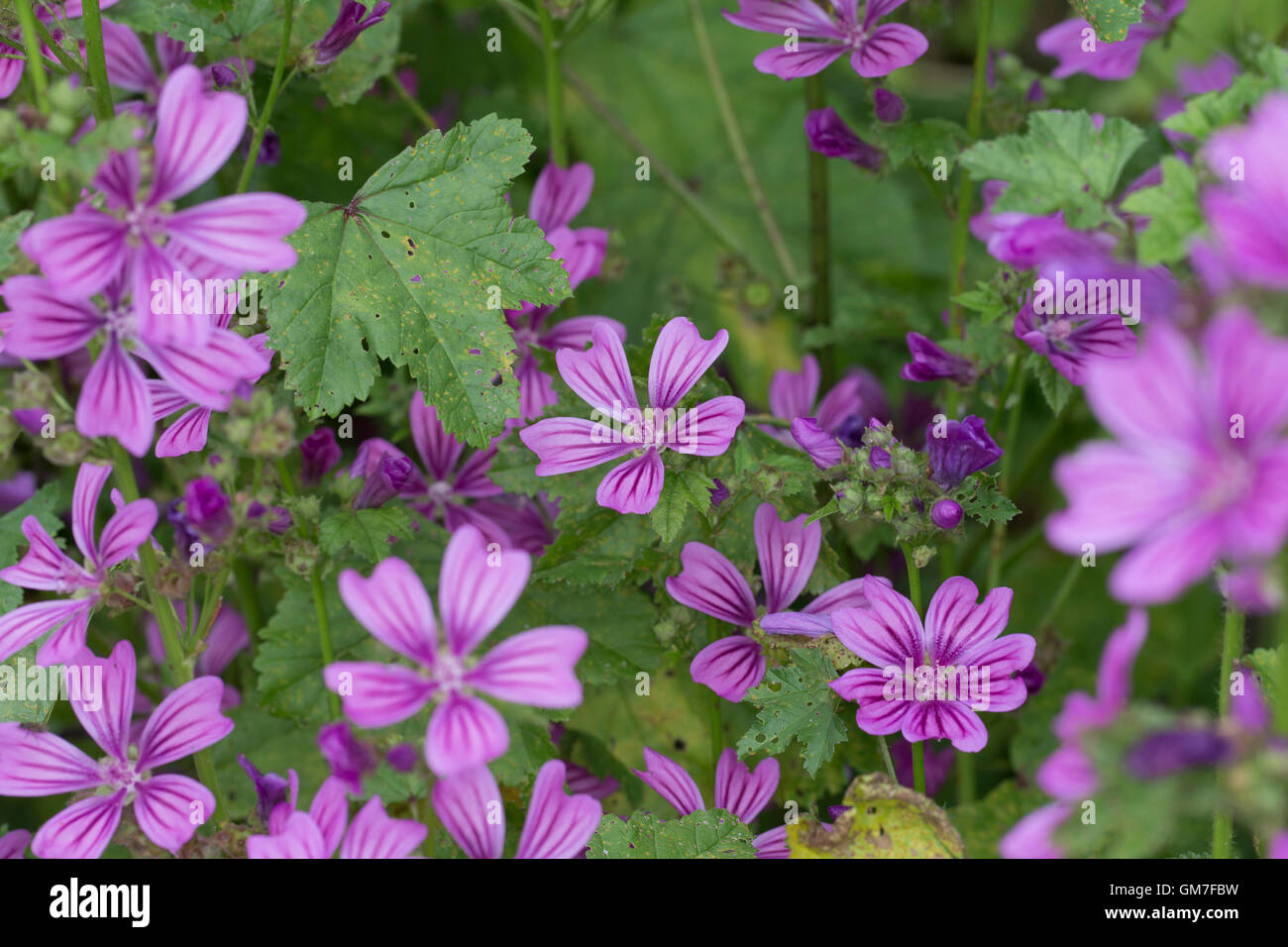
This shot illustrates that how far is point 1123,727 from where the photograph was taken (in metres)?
0.95

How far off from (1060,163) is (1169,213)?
0.25 m

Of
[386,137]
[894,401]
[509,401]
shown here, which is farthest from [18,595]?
[894,401]

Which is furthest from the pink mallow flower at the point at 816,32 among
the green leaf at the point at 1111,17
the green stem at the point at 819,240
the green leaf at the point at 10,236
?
the green leaf at the point at 10,236

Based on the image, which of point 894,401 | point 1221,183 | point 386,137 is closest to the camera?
point 1221,183

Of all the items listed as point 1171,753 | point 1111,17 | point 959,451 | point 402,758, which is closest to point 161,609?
point 402,758

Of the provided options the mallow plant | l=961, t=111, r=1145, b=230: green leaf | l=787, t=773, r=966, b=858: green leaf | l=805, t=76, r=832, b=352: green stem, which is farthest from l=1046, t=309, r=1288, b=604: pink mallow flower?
l=805, t=76, r=832, b=352: green stem

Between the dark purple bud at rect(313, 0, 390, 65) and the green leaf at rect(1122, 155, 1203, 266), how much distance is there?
3.62 feet

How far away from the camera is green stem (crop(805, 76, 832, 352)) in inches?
92.9

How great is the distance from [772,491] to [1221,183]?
65 centimetres

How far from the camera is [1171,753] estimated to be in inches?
36.1

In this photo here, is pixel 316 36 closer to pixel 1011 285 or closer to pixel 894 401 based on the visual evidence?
pixel 1011 285

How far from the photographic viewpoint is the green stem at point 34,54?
1347 millimetres

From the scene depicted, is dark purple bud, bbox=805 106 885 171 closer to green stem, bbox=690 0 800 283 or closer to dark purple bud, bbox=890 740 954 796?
green stem, bbox=690 0 800 283

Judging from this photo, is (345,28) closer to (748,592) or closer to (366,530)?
(366,530)
